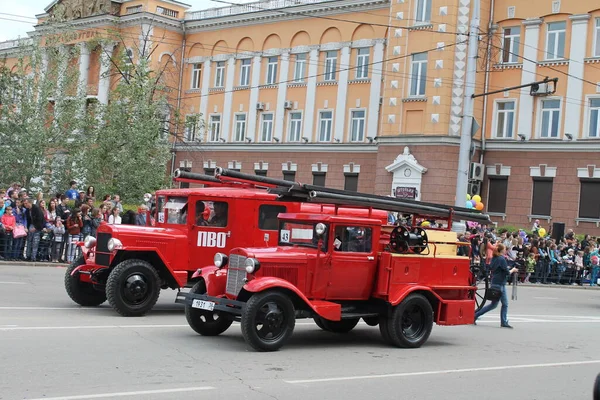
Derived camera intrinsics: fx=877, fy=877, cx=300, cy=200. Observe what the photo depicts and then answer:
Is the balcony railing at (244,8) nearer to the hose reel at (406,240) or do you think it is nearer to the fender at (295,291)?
the hose reel at (406,240)

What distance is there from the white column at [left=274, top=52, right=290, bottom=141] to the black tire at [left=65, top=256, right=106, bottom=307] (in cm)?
3698

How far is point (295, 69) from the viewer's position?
52625 millimetres

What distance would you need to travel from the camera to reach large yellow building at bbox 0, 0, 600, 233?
41.2 meters

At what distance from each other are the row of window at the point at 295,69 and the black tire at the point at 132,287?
34.7 m

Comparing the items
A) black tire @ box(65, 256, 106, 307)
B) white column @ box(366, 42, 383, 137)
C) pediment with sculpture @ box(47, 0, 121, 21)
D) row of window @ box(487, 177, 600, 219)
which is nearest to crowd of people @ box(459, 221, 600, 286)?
row of window @ box(487, 177, 600, 219)

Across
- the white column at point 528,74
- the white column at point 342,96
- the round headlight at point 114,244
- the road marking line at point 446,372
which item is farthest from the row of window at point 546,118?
the round headlight at point 114,244

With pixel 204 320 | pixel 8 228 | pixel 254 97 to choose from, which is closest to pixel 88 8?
pixel 254 97

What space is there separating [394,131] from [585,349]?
30.1 meters

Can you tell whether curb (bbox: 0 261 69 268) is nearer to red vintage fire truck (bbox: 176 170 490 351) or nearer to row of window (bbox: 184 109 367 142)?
red vintage fire truck (bbox: 176 170 490 351)

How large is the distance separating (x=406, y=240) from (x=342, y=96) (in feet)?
120

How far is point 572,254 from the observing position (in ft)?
116

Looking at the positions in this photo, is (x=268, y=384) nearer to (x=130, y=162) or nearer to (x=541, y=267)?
(x=541, y=267)

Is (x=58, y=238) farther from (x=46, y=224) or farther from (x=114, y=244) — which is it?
(x=114, y=244)

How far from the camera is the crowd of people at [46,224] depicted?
24688 millimetres
